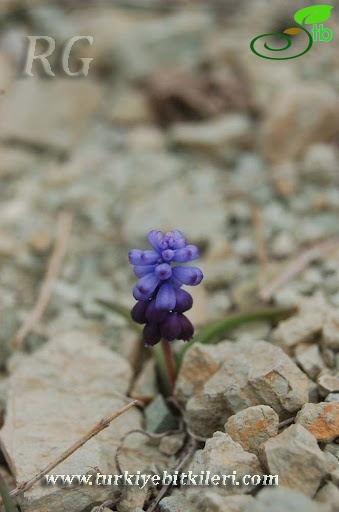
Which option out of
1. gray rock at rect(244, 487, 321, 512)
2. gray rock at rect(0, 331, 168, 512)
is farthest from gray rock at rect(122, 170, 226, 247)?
gray rock at rect(244, 487, 321, 512)

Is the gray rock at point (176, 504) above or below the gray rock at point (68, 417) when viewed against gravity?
below

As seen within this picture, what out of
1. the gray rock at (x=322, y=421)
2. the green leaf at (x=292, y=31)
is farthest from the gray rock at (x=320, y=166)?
the gray rock at (x=322, y=421)

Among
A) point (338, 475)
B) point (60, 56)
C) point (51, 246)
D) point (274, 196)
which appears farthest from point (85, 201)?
point (338, 475)

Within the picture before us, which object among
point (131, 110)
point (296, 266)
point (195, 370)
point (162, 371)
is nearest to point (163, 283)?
point (195, 370)

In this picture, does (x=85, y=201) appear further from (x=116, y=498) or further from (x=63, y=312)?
(x=116, y=498)

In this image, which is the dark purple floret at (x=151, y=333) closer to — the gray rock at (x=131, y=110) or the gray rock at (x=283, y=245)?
the gray rock at (x=283, y=245)

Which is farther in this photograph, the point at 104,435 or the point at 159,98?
the point at 159,98
